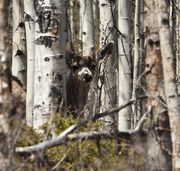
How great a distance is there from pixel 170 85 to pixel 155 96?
0.61 ft

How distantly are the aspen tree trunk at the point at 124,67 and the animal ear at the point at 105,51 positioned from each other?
0.28m

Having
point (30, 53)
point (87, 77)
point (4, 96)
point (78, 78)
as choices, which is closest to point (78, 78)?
point (78, 78)

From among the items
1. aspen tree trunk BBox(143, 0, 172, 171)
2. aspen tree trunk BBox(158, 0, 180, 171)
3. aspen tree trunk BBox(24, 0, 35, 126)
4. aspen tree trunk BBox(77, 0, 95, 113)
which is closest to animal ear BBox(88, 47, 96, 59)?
aspen tree trunk BBox(77, 0, 95, 113)

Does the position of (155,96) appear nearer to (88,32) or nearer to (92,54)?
(92,54)

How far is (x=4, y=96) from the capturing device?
18.5 ft

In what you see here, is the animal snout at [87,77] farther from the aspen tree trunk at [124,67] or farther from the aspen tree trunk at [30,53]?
the aspen tree trunk at [30,53]

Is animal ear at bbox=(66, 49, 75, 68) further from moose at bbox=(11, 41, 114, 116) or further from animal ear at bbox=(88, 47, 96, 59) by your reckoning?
animal ear at bbox=(88, 47, 96, 59)

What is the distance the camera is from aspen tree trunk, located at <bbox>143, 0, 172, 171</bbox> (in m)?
6.58

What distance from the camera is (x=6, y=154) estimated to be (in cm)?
548

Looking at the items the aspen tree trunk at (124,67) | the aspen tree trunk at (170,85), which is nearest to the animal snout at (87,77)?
the aspen tree trunk at (124,67)

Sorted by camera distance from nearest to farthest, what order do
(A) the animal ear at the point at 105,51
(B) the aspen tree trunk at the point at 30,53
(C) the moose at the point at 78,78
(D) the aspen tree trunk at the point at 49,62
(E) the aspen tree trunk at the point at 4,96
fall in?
(E) the aspen tree trunk at the point at 4,96
(D) the aspen tree trunk at the point at 49,62
(C) the moose at the point at 78,78
(B) the aspen tree trunk at the point at 30,53
(A) the animal ear at the point at 105,51

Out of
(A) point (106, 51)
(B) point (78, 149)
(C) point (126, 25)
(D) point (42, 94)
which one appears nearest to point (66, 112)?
(D) point (42, 94)

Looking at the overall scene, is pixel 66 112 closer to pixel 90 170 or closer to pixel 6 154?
pixel 90 170

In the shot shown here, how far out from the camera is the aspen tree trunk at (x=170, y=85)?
257 inches
